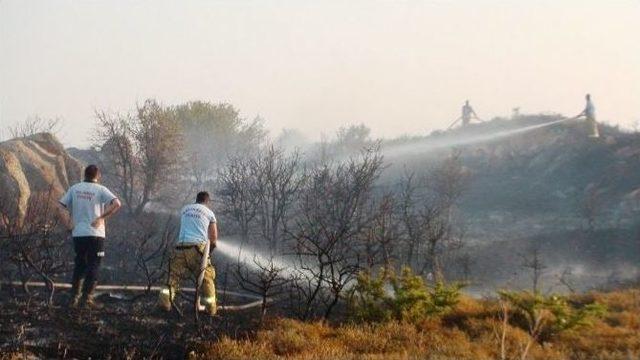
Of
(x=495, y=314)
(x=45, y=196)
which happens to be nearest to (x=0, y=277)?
(x=45, y=196)

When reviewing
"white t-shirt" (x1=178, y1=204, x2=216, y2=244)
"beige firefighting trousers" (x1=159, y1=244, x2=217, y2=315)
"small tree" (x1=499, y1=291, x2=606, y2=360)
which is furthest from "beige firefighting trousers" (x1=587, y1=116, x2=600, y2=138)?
"beige firefighting trousers" (x1=159, y1=244, x2=217, y2=315)

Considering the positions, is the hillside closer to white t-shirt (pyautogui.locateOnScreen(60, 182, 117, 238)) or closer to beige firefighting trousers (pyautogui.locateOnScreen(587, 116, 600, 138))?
beige firefighting trousers (pyautogui.locateOnScreen(587, 116, 600, 138))

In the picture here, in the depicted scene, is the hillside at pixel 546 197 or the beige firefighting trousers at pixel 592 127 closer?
the hillside at pixel 546 197

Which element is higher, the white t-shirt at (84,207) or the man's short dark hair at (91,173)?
the man's short dark hair at (91,173)

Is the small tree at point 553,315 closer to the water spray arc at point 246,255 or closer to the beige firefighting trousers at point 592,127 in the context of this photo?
the water spray arc at point 246,255

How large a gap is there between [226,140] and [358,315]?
30.6 m

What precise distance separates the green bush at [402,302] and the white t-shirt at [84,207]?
331 centimetres

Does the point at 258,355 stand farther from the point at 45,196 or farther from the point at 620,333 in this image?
the point at 45,196

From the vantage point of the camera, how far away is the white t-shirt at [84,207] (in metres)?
7.03

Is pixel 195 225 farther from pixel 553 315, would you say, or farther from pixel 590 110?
pixel 590 110

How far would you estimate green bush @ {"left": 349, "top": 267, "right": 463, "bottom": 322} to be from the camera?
690 centimetres

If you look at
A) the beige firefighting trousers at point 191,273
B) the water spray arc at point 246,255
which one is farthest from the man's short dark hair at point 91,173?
the water spray arc at point 246,255

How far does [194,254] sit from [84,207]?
1.45m

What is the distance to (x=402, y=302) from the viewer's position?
6.93 meters
